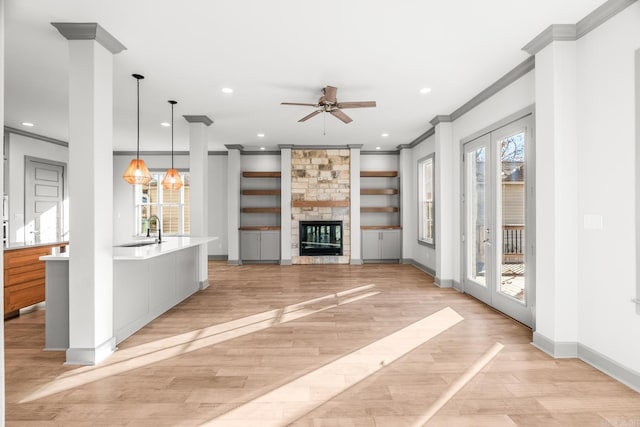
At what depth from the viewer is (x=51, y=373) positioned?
264cm

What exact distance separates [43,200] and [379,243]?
23.9 ft

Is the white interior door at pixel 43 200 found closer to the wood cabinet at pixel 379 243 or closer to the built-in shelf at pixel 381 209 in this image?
the wood cabinet at pixel 379 243

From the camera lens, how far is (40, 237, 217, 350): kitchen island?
3.04 metres

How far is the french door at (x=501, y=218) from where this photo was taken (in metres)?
3.61

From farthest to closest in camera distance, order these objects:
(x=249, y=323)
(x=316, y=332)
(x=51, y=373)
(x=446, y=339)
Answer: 1. (x=249, y=323)
2. (x=316, y=332)
3. (x=446, y=339)
4. (x=51, y=373)

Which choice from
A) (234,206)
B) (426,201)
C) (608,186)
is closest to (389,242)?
(426,201)

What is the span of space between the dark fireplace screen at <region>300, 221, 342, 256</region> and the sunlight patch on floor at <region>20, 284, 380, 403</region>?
3.12 meters

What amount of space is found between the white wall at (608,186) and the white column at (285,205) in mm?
5767

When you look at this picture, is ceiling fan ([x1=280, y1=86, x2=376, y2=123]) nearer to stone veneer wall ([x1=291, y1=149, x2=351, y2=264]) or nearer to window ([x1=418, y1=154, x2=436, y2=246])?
window ([x1=418, y1=154, x2=436, y2=246])

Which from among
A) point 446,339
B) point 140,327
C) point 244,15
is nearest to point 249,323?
point 140,327

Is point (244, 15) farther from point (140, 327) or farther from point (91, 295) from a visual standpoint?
point (140, 327)

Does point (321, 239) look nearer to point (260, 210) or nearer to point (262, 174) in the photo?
point (260, 210)

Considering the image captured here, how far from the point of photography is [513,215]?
387cm

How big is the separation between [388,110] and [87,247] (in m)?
4.26
